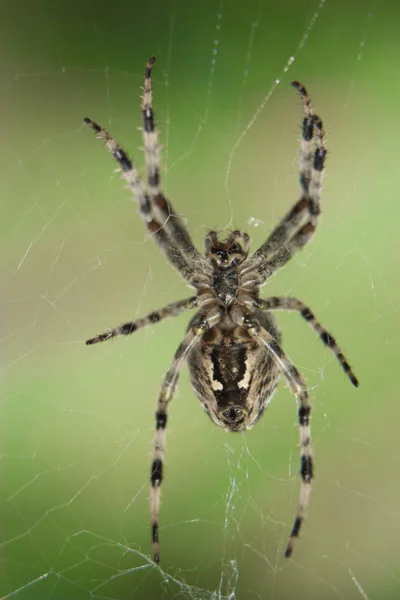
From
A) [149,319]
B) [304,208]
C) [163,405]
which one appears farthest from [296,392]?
[304,208]

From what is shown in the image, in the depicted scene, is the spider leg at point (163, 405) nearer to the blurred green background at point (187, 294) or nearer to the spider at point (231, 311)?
the spider at point (231, 311)

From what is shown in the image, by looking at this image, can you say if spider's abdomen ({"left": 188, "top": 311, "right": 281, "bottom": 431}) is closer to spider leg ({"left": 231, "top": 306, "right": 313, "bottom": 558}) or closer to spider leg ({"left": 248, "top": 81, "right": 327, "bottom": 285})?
spider leg ({"left": 231, "top": 306, "right": 313, "bottom": 558})

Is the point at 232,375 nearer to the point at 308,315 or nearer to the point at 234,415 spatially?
the point at 234,415

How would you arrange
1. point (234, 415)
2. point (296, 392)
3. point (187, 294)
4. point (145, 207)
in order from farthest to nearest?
point (187, 294) < point (145, 207) < point (296, 392) < point (234, 415)

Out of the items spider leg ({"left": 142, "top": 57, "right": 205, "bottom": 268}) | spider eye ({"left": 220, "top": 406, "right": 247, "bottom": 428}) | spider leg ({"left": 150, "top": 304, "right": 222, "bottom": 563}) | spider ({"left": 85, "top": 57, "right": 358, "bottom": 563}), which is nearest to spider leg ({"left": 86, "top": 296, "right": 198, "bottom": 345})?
spider ({"left": 85, "top": 57, "right": 358, "bottom": 563})

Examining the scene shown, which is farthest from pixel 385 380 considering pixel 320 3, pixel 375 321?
pixel 320 3
